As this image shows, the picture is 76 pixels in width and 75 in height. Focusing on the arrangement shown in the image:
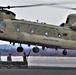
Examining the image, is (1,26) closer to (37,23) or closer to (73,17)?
(37,23)

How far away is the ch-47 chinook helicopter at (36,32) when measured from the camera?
131ft

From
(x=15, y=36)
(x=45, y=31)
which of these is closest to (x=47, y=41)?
(x=45, y=31)

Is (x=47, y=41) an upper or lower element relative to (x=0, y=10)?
lower

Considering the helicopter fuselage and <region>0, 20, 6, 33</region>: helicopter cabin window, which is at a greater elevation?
<region>0, 20, 6, 33</region>: helicopter cabin window

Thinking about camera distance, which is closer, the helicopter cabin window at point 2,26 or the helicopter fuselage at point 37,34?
the helicopter cabin window at point 2,26

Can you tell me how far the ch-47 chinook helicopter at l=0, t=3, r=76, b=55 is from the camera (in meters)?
40.1

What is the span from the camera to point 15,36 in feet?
133

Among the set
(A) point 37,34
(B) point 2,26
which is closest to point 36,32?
(A) point 37,34

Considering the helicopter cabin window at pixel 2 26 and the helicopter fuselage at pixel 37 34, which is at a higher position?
the helicopter cabin window at pixel 2 26

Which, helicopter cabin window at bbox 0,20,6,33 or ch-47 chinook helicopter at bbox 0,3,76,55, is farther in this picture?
ch-47 chinook helicopter at bbox 0,3,76,55

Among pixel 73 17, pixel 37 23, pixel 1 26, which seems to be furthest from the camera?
pixel 73 17

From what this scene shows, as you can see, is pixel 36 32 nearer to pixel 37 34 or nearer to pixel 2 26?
pixel 37 34

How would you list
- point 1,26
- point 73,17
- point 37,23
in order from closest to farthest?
point 1,26 → point 37,23 → point 73,17

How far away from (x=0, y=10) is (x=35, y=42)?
16.3 feet
